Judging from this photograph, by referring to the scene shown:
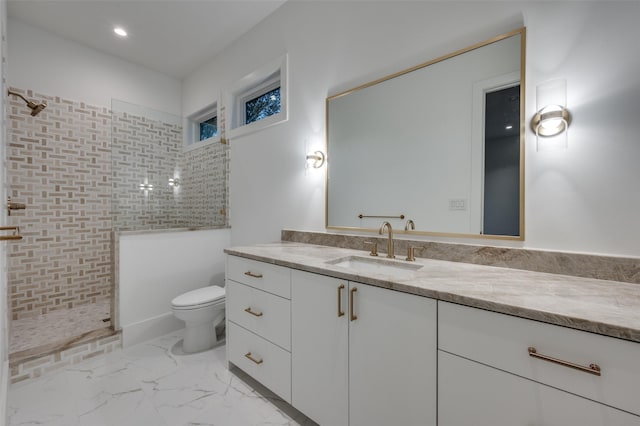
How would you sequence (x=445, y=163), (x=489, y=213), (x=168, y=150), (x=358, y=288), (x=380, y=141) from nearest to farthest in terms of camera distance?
(x=358, y=288) < (x=489, y=213) < (x=445, y=163) < (x=380, y=141) < (x=168, y=150)

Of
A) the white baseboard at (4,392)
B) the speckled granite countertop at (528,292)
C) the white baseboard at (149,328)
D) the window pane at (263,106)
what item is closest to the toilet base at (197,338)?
the white baseboard at (149,328)

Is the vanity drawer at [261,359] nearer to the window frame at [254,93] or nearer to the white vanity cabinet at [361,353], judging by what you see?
the white vanity cabinet at [361,353]

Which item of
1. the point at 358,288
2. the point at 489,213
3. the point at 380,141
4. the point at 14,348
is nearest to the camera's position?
the point at 358,288

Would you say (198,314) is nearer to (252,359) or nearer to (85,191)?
(252,359)

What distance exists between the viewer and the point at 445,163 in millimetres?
1502

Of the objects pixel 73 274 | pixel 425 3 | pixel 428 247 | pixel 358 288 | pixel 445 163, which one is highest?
pixel 425 3

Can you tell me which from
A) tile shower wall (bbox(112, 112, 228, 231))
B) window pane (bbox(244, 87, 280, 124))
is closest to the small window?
window pane (bbox(244, 87, 280, 124))

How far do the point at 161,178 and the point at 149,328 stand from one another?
4.62 ft

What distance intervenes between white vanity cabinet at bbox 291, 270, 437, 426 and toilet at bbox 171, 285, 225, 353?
0.99 metres

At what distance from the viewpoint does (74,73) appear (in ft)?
9.31

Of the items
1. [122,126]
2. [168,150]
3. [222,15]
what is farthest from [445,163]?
[122,126]

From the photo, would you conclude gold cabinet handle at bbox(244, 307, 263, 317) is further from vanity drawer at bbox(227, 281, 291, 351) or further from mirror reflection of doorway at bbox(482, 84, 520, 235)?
mirror reflection of doorway at bbox(482, 84, 520, 235)

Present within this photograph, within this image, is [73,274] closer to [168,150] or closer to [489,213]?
[168,150]

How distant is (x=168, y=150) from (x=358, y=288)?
2.53m
